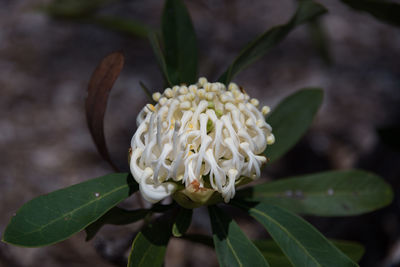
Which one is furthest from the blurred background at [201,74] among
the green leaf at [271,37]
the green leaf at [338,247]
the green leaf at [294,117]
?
the green leaf at [271,37]

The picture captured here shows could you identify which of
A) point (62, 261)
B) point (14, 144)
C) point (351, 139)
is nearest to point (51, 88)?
point (14, 144)

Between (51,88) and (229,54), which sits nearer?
(51,88)

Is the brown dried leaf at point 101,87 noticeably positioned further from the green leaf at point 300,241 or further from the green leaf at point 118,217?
the green leaf at point 300,241

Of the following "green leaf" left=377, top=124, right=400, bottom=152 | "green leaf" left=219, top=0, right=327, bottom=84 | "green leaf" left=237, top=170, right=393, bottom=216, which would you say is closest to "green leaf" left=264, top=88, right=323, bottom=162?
"green leaf" left=237, top=170, right=393, bottom=216

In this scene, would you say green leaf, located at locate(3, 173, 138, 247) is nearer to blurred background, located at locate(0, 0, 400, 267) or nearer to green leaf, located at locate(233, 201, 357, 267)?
green leaf, located at locate(233, 201, 357, 267)

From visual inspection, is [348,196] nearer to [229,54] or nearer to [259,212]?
[259,212]
